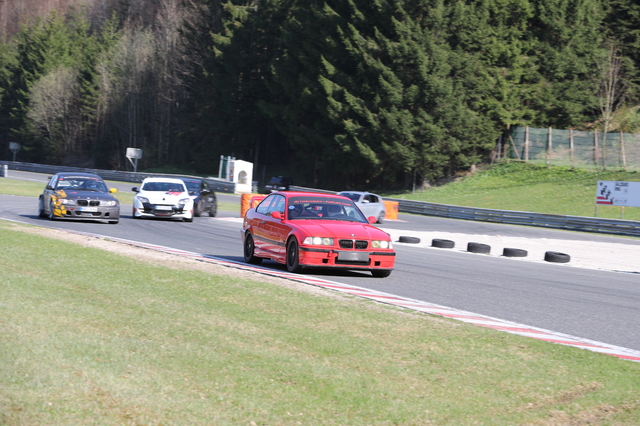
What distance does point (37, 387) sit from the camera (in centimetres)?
496

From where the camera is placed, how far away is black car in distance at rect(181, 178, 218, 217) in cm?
2855

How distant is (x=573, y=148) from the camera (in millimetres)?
51344

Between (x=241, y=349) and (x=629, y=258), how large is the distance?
17.9 m

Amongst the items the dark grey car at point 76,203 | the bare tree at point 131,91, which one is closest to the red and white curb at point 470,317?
the dark grey car at point 76,203

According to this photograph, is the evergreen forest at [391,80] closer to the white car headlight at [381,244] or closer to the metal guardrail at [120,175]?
the metal guardrail at [120,175]

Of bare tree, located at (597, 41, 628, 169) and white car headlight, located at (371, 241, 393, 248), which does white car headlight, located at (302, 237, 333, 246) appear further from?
bare tree, located at (597, 41, 628, 169)

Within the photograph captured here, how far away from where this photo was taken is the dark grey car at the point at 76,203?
72.0ft

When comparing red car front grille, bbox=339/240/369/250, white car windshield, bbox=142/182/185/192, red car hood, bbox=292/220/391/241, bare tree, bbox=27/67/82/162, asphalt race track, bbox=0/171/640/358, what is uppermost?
bare tree, bbox=27/67/82/162

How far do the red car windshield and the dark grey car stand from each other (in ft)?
30.4

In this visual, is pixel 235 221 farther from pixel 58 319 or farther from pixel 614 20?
pixel 614 20

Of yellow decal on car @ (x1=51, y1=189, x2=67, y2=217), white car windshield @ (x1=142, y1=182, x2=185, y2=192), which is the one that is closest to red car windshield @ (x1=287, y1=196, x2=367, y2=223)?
yellow decal on car @ (x1=51, y1=189, x2=67, y2=217)

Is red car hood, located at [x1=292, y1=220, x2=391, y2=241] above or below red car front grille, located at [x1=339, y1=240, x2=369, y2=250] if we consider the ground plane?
above

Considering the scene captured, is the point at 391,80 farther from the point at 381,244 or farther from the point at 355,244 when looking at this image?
the point at 355,244

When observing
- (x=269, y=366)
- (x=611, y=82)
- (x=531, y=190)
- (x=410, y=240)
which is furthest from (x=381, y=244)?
(x=611, y=82)
